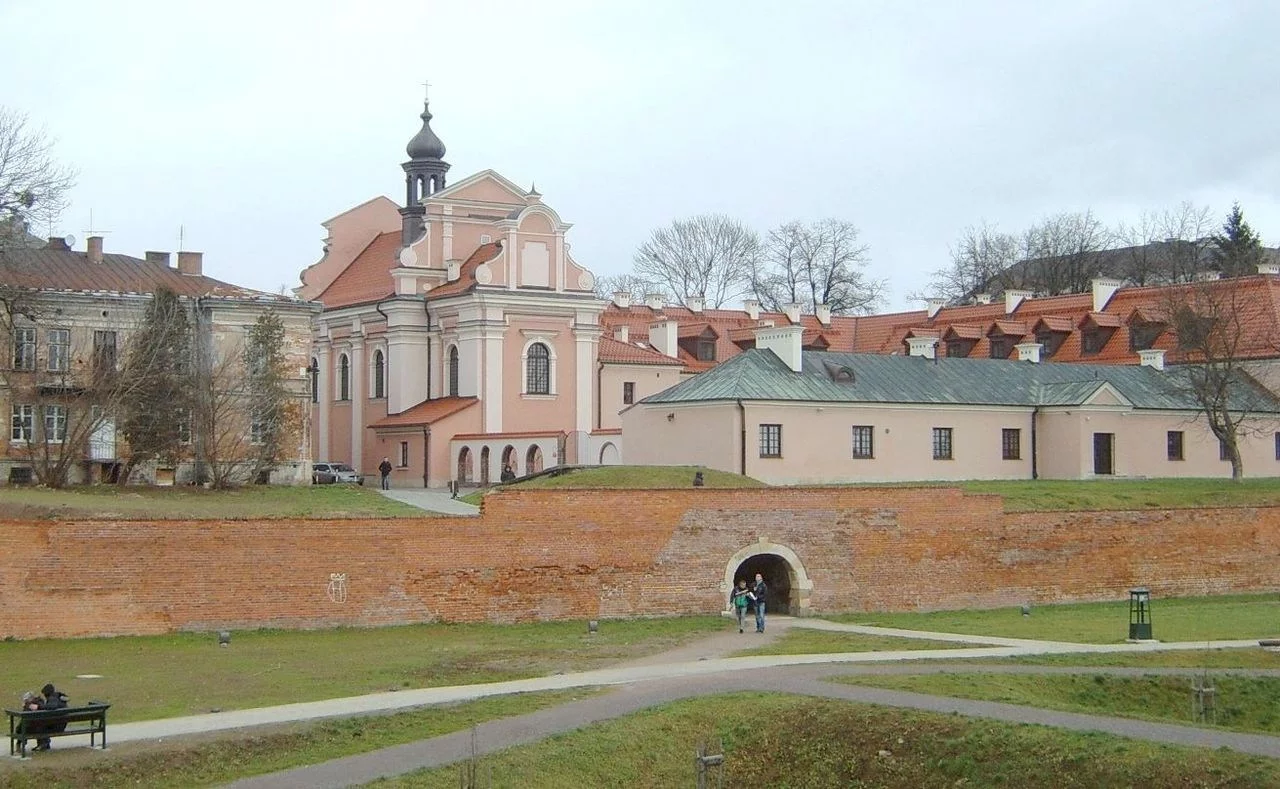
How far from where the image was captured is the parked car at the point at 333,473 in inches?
2061

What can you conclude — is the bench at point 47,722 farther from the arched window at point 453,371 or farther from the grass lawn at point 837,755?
the arched window at point 453,371

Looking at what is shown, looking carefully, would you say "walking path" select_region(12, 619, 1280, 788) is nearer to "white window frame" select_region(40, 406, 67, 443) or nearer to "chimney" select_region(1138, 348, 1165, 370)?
"white window frame" select_region(40, 406, 67, 443)

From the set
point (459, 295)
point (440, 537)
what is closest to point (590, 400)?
point (459, 295)

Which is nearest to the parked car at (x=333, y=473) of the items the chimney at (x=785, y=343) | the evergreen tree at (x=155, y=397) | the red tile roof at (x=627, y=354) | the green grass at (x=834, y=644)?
the evergreen tree at (x=155, y=397)

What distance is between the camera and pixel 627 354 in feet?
192

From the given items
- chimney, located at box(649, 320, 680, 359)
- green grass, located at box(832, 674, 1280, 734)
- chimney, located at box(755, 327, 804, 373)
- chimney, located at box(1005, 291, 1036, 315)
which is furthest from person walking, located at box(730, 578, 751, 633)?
chimney, located at box(1005, 291, 1036, 315)

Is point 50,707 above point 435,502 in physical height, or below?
below

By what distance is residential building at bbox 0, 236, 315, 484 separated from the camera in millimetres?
40562

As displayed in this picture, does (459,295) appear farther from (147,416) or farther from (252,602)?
(252,602)

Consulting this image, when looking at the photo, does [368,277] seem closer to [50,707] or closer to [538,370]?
[538,370]

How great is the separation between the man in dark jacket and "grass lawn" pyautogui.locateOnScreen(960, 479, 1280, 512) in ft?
77.9

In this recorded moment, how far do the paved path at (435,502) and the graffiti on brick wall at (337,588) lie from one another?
4719 millimetres

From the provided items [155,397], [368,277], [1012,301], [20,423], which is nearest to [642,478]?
[155,397]

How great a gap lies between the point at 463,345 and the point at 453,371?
1420mm
